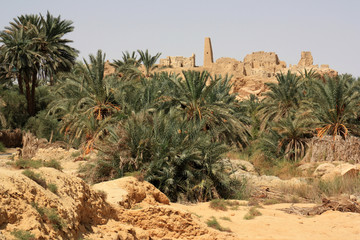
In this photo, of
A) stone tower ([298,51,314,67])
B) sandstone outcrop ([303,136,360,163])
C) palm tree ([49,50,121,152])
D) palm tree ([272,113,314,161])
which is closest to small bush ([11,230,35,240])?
palm tree ([49,50,121,152])

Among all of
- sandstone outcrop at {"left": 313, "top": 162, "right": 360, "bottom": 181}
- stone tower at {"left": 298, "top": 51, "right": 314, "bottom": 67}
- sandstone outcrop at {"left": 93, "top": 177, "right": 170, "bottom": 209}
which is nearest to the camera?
sandstone outcrop at {"left": 93, "top": 177, "right": 170, "bottom": 209}

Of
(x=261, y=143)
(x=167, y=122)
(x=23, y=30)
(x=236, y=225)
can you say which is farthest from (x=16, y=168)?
(x=23, y=30)

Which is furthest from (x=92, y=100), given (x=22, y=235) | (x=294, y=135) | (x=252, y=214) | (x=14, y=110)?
(x=14, y=110)

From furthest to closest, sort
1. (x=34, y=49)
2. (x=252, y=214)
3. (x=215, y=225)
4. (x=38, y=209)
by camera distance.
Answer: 1. (x=34, y=49)
2. (x=252, y=214)
3. (x=215, y=225)
4. (x=38, y=209)

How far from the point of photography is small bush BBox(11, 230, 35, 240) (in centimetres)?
464

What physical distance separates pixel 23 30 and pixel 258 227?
27088 millimetres

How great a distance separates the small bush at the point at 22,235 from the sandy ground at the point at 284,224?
4.03 meters

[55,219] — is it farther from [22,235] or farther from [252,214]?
[252,214]

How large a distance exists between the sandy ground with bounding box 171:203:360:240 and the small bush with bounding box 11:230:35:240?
159 inches

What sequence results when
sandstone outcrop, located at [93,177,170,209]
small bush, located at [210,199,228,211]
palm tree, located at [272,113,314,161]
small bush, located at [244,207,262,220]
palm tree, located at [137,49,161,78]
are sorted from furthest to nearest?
palm tree, located at [137,49,161,78], palm tree, located at [272,113,314,161], small bush, located at [210,199,228,211], small bush, located at [244,207,262,220], sandstone outcrop, located at [93,177,170,209]

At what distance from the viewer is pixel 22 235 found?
15.3 ft

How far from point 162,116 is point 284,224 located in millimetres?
4807

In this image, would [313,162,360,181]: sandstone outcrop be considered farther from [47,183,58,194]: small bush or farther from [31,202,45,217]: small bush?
[31,202,45,217]: small bush

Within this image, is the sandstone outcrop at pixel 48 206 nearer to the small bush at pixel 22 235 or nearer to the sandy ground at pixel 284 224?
the small bush at pixel 22 235
